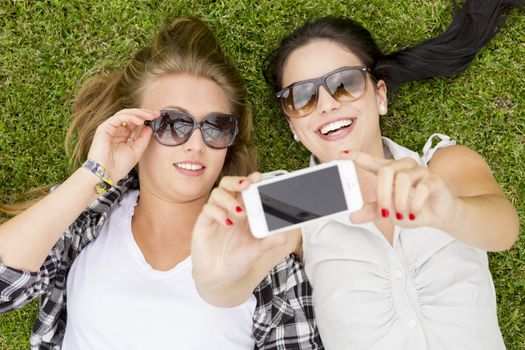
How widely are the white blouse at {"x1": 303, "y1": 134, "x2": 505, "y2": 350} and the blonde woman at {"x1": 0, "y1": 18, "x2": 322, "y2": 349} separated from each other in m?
0.36

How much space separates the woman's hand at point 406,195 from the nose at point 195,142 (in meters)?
1.23

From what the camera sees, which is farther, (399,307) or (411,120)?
(411,120)

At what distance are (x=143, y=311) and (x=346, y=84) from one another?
1.87 metres

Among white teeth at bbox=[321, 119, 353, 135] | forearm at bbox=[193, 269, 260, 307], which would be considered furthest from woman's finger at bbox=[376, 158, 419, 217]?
white teeth at bbox=[321, 119, 353, 135]

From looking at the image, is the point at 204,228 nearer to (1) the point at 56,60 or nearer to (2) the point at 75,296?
(2) the point at 75,296

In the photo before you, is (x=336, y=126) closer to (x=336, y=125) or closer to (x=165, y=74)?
(x=336, y=125)

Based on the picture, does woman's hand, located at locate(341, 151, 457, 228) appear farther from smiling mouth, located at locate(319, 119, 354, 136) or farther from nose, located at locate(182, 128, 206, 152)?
nose, located at locate(182, 128, 206, 152)

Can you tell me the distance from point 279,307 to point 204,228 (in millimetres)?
1349

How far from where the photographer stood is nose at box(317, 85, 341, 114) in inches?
126

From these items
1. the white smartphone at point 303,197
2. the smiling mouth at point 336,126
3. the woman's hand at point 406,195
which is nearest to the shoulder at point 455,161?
the smiling mouth at point 336,126

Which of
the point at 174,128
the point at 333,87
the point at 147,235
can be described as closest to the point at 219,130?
the point at 174,128

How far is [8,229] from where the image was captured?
311 centimetres

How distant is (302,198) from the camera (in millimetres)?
2205

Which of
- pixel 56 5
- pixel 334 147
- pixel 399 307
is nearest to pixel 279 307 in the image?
pixel 399 307
